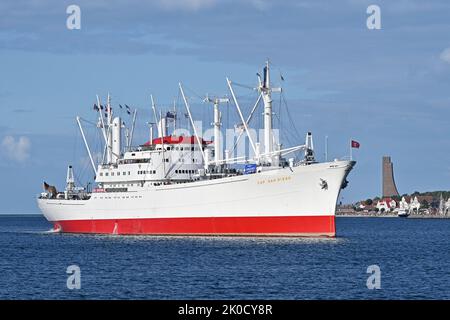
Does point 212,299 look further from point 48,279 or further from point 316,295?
point 48,279

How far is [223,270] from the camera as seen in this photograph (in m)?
51.2

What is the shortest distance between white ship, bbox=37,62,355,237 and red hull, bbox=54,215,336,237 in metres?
0.08

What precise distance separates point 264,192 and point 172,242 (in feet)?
26.7

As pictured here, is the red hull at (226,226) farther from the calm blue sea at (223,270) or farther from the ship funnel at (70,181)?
the ship funnel at (70,181)

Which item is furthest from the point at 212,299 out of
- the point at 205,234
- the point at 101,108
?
the point at 101,108

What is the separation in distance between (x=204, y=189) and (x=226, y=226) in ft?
11.5

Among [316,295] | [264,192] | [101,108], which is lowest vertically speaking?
[316,295]

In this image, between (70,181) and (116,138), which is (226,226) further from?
(70,181)

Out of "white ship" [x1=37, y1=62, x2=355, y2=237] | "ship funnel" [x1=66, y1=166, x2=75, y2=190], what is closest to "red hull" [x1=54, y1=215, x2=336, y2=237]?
"white ship" [x1=37, y1=62, x2=355, y2=237]

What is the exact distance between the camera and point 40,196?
10438 cm

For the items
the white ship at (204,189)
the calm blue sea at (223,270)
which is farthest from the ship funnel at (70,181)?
the calm blue sea at (223,270)

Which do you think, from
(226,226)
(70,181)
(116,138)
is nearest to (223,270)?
(226,226)

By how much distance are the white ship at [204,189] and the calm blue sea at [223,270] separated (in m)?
2.09
